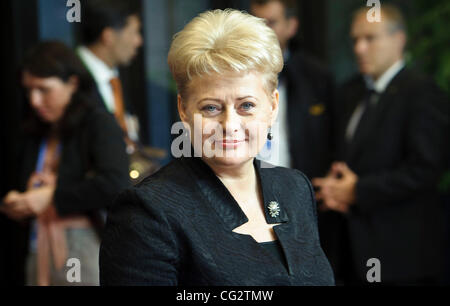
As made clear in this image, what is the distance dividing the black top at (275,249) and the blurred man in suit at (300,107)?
1943mm

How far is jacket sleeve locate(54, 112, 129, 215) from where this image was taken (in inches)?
99.4

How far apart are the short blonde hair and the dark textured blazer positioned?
22cm

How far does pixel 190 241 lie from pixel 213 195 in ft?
0.46

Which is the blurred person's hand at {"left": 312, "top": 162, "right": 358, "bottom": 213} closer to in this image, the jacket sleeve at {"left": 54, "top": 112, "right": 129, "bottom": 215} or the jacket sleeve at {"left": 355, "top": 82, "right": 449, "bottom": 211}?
the jacket sleeve at {"left": 355, "top": 82, "right": 449, "bottom": 211}

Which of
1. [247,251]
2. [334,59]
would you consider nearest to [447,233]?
[334,59]

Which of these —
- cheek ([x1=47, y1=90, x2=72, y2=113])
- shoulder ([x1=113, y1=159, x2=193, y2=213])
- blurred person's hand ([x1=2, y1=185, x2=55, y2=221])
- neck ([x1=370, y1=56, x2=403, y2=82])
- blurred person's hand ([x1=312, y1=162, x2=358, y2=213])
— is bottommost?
blurred person's hand ([x1=312, y1=162, x2=358, y2=213])

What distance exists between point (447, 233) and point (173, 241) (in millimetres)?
3169

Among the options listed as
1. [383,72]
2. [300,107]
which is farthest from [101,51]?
[383,72]

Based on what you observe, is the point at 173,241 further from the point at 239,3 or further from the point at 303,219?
the point at 239,3

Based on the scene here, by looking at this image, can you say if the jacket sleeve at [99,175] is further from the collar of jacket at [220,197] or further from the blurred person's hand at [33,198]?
the collar of jacket at [220,197]

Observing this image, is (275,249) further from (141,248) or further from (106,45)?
(106,45)

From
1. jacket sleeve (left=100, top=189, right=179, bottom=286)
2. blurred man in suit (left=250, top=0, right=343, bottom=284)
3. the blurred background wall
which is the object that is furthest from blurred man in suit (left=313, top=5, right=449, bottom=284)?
jacket sleeve (left=100, top=189, right=179, bottom=286)

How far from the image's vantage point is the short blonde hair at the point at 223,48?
1.35 meters

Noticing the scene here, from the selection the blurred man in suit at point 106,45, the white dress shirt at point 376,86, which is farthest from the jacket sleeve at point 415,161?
the blurred man in suit at point 106,45
